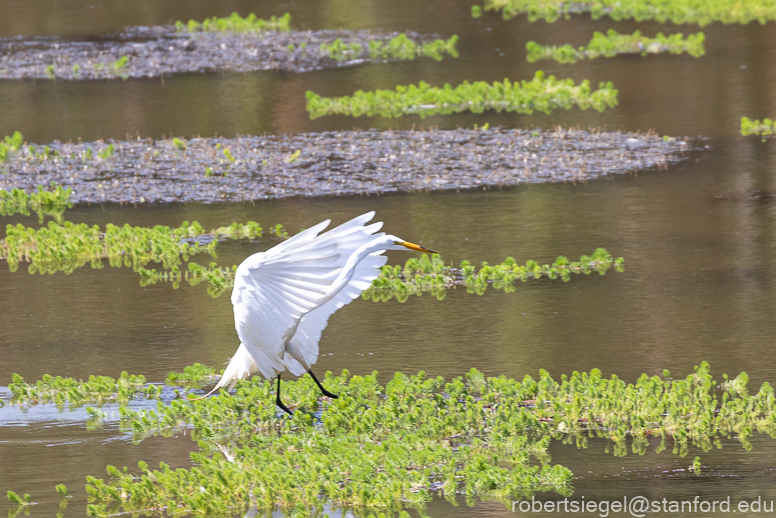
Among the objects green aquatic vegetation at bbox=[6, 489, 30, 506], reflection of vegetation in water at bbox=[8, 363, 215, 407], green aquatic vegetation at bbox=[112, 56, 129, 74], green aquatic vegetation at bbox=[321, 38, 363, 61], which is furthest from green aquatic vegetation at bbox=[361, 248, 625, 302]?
green aquatic vegetation at bbox=[112, 56, 129, 74]

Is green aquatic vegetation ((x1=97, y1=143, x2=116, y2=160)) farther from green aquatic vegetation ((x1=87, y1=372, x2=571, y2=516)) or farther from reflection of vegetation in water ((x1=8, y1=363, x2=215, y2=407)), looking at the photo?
green aquatic vegetation ((x1=87, y1=372, x2=571, y2=516))

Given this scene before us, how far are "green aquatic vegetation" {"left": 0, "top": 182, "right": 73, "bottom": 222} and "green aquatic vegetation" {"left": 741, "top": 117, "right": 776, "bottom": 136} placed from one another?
9077mm

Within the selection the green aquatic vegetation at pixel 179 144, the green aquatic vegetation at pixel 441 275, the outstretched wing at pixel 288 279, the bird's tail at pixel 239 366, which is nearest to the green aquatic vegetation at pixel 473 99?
the green aquatic vegetation at pixel 179 144

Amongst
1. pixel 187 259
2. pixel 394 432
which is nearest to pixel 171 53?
pixel 187 259

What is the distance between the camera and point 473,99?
18.8 meters

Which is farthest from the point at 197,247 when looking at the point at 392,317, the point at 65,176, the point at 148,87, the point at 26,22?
the point at 26,22

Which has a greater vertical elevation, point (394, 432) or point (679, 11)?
point (679, 11)

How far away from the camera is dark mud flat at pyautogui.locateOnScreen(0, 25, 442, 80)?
917 inches

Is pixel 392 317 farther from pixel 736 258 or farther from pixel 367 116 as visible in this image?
pixel 367 116

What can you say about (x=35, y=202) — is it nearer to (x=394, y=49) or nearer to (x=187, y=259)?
(x=187, y=259)

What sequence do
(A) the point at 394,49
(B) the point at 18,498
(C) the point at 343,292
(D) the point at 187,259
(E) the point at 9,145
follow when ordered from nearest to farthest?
(B) the point at 18,498 < (C) the point at 343,292 < (D) the point at 187,259 < (E) the point at 9,145 < (A) the point at 394,49

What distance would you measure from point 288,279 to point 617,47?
58.0 ft

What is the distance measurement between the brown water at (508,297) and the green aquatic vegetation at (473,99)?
52 cm

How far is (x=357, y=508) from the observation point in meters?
6.18
